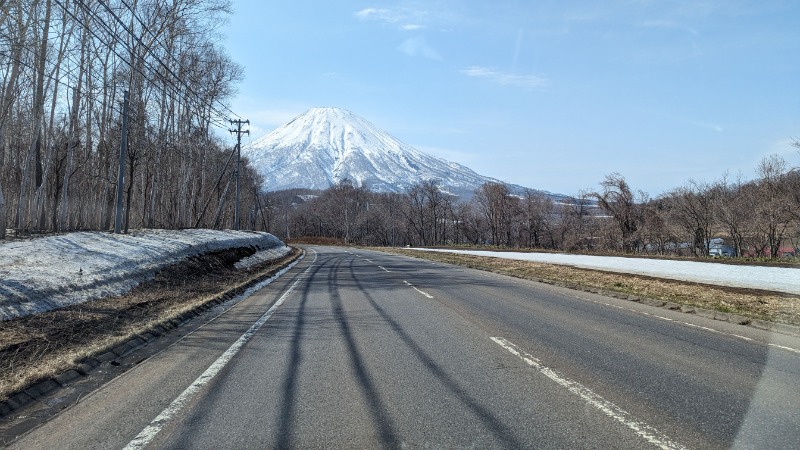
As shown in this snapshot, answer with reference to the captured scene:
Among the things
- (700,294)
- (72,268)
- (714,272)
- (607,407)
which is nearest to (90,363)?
(607,407)

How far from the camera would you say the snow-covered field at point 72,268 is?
28.6 feet

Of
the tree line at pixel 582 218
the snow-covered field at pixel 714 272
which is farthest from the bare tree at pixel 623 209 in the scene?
the snow-covered field at pixel 714 272

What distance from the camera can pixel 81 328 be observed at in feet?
25.5

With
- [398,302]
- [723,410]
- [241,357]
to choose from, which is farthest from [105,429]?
[398,302]

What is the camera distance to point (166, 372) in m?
5.77

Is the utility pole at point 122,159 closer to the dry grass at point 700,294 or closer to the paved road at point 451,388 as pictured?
the paved road at point 451,388

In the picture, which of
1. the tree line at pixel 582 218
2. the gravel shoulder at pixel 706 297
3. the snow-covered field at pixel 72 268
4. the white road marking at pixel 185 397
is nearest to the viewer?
the white road marking at pixel 185 397

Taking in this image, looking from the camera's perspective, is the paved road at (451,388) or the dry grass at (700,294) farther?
the dry grass at (700,294)

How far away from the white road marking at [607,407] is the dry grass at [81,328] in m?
5.35

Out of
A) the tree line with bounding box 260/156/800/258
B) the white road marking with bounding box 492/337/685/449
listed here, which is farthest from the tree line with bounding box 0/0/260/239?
the tree line with bounding box 260/156/800/258

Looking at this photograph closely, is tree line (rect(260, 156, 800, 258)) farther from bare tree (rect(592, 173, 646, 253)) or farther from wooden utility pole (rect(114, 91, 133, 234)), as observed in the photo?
wooden utility pole (rect(114, 91, 133, 234))

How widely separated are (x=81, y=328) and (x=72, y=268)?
4350mm

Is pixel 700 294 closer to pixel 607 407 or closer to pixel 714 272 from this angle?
pixel 714 272

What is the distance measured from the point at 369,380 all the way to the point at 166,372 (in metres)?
2.41
